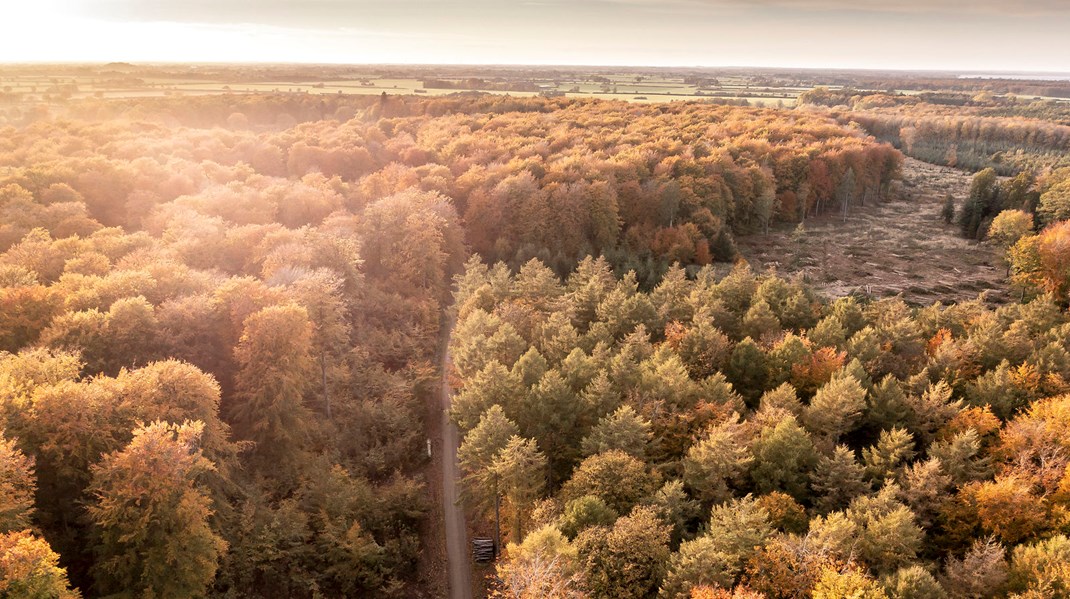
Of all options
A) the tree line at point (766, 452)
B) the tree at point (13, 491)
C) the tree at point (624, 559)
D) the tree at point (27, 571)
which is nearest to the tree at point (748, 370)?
the tree line at point (766, 452)

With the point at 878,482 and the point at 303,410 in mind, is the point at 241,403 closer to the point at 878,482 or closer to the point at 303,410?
the point at 303,410

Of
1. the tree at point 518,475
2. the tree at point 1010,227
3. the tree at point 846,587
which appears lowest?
the tree at point 518,475

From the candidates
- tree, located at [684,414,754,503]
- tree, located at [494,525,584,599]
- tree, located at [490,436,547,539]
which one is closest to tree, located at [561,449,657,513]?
tree, located at [684,414,754,503]

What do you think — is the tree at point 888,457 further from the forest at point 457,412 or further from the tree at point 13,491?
the tree at point 13,491

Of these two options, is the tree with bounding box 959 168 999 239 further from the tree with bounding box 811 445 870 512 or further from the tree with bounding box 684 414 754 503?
the tree with bounding box 684 414 754 503

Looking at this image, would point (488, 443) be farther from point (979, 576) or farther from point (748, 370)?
point (979, 576)

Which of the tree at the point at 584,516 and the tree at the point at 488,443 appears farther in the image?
the tree at the point at 488,443

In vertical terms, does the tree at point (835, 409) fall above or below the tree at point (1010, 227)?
below

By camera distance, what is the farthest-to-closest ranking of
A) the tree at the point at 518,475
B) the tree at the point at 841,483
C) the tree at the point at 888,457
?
the tree at the point at 888,457 → the tree at the point at 518,475 → the tree at the point at 841,483
